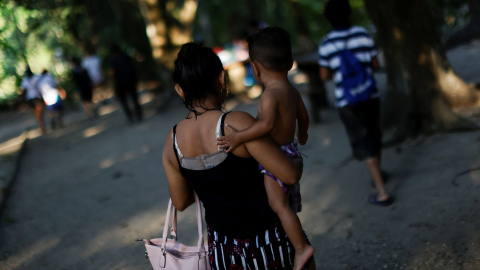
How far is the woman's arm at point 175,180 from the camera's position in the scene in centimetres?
238

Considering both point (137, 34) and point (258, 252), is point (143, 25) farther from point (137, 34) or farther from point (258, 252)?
point (258, 252)

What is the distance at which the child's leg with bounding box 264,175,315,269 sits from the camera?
7.50ft

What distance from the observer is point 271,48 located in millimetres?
2342

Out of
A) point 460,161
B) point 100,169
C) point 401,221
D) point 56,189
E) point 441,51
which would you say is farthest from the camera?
point 100,169

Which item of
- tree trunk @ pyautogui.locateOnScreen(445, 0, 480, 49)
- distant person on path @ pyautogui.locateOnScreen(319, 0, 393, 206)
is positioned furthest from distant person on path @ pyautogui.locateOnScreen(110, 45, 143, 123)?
distant person on path @ pyautogui.locateOnScreen(319, 0, 393, 206)

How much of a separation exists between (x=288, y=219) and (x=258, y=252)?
213 millimetres

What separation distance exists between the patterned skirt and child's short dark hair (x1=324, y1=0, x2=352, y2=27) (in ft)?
8.94

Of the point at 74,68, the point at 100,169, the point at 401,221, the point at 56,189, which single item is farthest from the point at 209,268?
the point at 74,68

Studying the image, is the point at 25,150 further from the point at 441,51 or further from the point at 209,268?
the point at 209,268

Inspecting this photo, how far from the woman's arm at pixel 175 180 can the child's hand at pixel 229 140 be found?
0.32 metres

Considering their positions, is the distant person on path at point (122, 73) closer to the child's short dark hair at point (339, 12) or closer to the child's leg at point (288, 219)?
the child's short dark hair at point (339, 12)

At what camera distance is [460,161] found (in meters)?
5.25

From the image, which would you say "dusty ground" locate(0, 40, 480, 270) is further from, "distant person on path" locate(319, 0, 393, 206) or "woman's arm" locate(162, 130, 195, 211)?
"woman's arm" locate(162, 130, 195, 211)

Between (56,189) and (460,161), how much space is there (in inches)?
224
